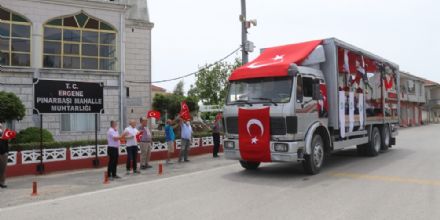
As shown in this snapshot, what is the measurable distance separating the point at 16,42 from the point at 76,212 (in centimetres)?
1423

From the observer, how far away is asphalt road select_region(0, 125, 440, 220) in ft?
21.8

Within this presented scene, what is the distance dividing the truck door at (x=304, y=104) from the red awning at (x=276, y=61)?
1.73 feet

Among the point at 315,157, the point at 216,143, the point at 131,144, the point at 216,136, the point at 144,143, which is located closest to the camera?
the point at 315,157

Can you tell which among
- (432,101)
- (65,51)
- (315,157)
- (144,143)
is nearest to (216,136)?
(144,143)

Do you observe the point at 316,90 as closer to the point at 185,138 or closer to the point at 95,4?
the point at 185,138

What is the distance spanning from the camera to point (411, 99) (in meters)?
56.5

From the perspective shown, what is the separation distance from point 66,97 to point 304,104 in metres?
7.50

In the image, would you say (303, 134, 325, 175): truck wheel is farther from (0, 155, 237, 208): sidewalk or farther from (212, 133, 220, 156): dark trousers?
(212, 133, 220, 156): dark trousers

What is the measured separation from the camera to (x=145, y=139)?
12719 mm

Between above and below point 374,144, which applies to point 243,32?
above

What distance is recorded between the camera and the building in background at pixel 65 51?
717 inches

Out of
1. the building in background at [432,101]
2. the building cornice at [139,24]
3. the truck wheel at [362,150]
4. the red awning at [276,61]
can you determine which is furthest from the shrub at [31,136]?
the building in background at [432,101]

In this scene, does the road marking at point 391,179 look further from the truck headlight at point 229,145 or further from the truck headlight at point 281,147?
the truck headlight at point 229,145

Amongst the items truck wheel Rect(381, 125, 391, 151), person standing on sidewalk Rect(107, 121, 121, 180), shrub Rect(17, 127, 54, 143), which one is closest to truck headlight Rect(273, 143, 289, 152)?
person standing on sidewalk Rect(107, 121, 121, 180)
